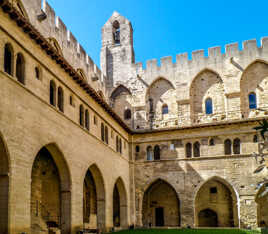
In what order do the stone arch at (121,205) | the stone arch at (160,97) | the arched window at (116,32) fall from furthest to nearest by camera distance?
the arched window at (116,32) < the stone arch at (160,97) < the stone arch at (121,205)

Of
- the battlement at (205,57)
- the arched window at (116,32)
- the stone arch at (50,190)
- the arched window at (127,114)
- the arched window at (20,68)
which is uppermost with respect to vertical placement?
the arched window at (116,32)

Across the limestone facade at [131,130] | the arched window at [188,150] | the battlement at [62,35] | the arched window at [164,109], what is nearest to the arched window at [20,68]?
the limestone facade at [131,130]

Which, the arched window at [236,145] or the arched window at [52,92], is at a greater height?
the arched window at [52,92]

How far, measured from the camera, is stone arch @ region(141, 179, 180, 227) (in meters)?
30.7

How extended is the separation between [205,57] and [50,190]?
17540 mm

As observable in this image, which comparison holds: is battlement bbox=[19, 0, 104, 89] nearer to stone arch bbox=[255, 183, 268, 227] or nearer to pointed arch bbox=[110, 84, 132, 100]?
pointed arch bbox=[110, 84, 132, 100]

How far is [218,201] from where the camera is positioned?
30.0 m

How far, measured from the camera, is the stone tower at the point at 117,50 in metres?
33.0

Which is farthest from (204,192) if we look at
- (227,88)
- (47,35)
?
(47,35)

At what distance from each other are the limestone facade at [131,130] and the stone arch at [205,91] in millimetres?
84

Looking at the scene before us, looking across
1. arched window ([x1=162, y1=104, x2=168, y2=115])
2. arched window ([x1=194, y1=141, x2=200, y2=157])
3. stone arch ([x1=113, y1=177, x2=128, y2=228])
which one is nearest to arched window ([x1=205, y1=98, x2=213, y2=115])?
arched window ([x1=194, y1=141, x2=200, y2=157])

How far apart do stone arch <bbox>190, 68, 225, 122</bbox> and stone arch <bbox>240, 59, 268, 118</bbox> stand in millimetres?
1642

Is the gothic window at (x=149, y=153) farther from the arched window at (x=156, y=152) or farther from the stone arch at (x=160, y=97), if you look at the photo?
the stone arch at (x=160, y=97)

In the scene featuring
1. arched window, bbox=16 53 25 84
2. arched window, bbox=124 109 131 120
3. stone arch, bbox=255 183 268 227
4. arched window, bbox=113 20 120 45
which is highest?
arched window, bbox=113 20 120 45
